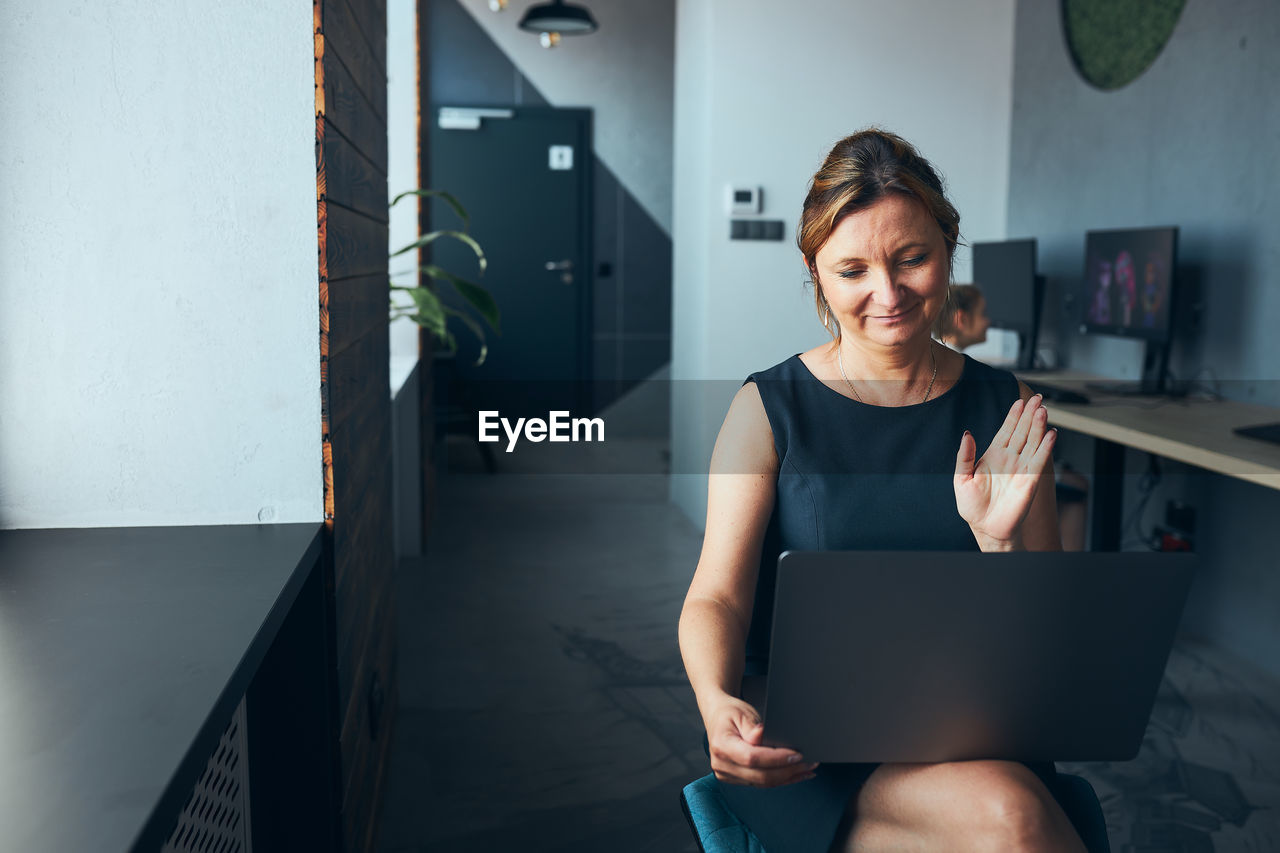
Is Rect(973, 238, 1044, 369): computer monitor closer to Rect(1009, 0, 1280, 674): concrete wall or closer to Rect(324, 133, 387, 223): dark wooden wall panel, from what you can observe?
Rect(1009, 0, 1280, 674): concrete wall

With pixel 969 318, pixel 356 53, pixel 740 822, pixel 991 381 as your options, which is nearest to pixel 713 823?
pixel 740 822

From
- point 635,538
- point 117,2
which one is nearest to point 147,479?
point 117,2

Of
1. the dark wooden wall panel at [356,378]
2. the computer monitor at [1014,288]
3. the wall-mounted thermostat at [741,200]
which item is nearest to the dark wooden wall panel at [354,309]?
the dark wooden wall panel at [356,378]

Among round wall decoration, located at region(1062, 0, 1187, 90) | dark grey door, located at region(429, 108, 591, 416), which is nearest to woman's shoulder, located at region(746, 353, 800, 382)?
round wall decoration, located at region(1062, 0, 1187, 90)

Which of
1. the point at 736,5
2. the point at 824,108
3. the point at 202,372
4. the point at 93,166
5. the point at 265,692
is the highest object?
the point at 736,5

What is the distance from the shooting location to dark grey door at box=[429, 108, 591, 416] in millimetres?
6535

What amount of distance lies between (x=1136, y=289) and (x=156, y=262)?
2.81 metres

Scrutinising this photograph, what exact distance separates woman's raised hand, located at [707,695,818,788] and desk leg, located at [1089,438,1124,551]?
240 centimetres

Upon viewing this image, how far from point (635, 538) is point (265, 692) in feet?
9.60

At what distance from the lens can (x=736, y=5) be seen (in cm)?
398

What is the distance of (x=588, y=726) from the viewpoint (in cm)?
243

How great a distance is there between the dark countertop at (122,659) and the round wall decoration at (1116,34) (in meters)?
3.14

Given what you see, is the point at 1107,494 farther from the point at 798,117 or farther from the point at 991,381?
the point at 991,381

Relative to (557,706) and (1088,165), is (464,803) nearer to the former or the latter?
(557,706)
